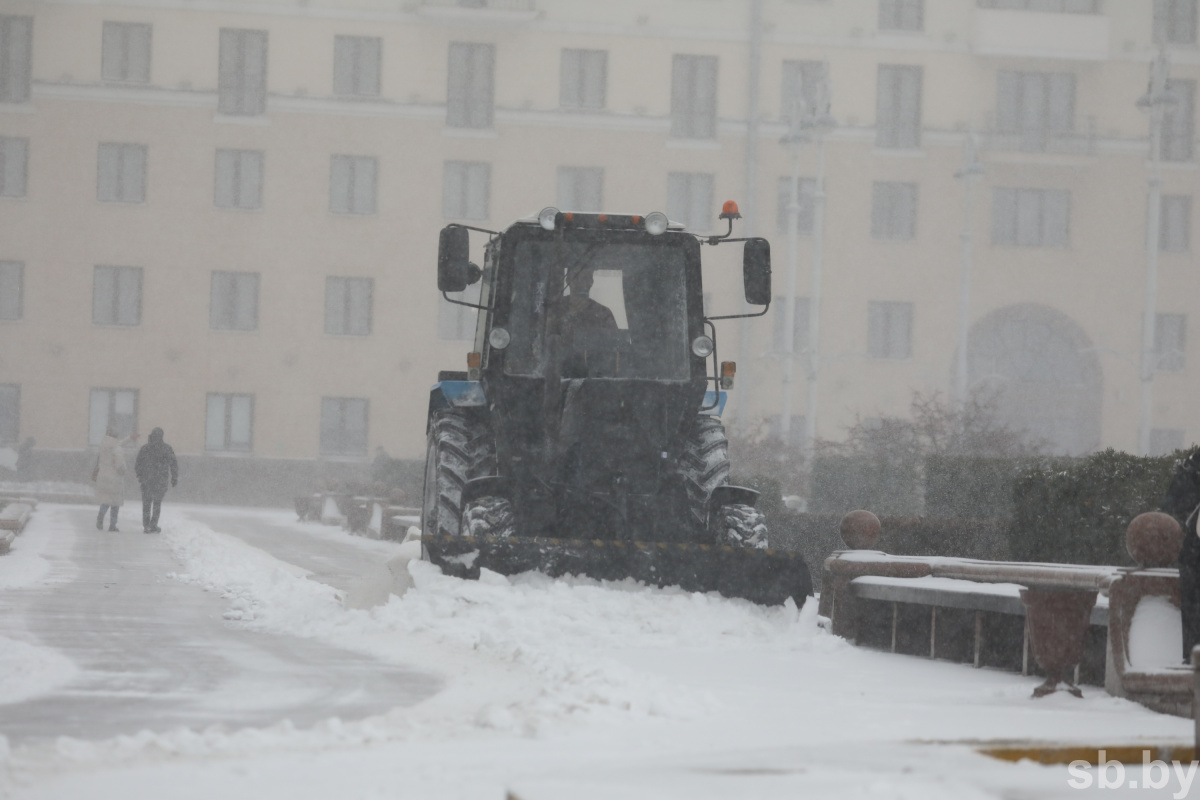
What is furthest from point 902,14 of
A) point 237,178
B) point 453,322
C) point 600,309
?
point 600,309

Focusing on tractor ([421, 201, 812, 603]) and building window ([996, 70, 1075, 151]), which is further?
building window ([996, 70, 1075, 151])

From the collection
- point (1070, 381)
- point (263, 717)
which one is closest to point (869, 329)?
point (1070, 381)

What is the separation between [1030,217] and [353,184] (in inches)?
797

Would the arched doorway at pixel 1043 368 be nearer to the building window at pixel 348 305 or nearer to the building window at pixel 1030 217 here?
the building window at pixel 1030 217

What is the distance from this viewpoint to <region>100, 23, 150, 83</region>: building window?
1836 inches

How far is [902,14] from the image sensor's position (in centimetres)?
4853

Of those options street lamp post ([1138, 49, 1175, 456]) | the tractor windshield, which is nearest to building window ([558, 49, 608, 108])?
street lamp post ([1138, 49, 1175, 456])

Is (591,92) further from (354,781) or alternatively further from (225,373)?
(354,781)

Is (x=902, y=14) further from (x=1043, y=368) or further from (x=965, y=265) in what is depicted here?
(x=1043, y=368)

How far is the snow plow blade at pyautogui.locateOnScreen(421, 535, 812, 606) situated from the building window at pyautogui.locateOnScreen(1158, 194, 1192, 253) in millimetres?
41146

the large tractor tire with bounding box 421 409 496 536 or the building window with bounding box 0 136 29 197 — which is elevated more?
the building window with bounding box 0 136 29 197

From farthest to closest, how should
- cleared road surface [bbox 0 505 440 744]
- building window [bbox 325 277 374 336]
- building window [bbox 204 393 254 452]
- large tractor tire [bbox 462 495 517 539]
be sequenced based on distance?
1. building window [bbox 325 277 374 336]
2. building window [bbox 204 393 254 452]
3. large tractor tire [bbox 462 495 517 539]
4. cleared road surface [bbox 0 505 440 744]

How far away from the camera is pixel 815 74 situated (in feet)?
156

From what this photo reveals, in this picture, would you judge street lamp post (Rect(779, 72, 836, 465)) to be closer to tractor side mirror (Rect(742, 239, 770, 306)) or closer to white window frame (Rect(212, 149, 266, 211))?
white window frame (Rect(212, 149, 266, 211))
